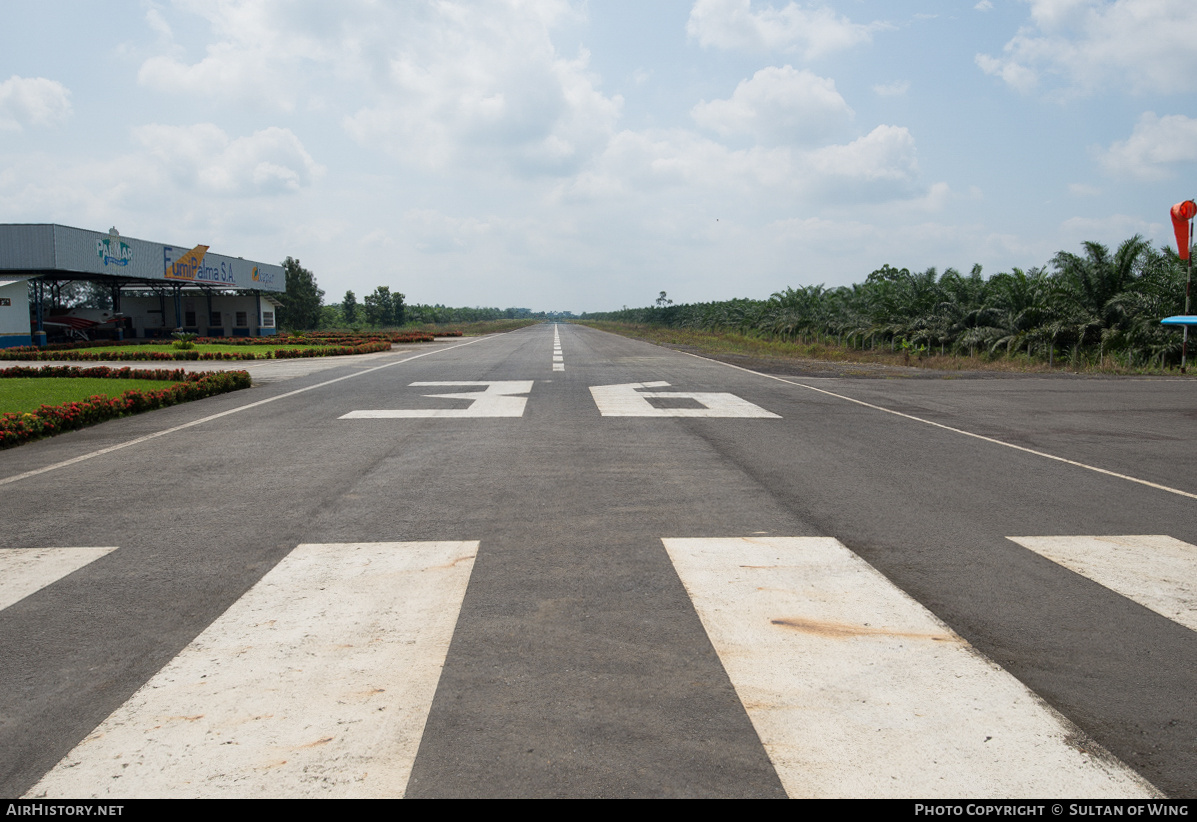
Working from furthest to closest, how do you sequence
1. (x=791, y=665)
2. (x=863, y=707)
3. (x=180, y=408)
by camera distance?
(x=180, y=408) → (x=791, y=665) → (x=863, y=707)

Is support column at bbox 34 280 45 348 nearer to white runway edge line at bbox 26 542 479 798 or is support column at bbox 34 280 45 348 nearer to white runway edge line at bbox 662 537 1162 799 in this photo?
white runway edge line at bbox 26 542 479 798

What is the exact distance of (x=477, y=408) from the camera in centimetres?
1199

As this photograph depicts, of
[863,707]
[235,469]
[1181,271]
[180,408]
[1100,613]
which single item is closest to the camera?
[863,707]

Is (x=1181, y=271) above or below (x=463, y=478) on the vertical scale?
above

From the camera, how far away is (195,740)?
255 cm

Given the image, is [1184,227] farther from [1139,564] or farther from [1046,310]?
[1139,564]

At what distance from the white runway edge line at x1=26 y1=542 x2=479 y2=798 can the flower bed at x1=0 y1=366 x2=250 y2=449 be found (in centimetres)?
743

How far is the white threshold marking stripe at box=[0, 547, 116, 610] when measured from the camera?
13.1 ft

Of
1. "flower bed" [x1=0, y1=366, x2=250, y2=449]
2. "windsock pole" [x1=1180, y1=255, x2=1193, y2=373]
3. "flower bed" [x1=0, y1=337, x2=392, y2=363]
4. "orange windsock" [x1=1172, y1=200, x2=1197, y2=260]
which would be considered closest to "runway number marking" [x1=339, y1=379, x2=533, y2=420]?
"flower bed" [x1=0, y1=366, x2=250, y2=449]

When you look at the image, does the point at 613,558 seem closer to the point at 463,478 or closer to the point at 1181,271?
the point at 463,478

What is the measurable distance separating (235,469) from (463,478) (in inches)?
91.6

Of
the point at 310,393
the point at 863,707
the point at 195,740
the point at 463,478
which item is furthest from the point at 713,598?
the point at 310,393

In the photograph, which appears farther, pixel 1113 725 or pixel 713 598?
pixel 713 598

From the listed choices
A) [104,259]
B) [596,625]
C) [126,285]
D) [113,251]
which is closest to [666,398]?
[596,625]
